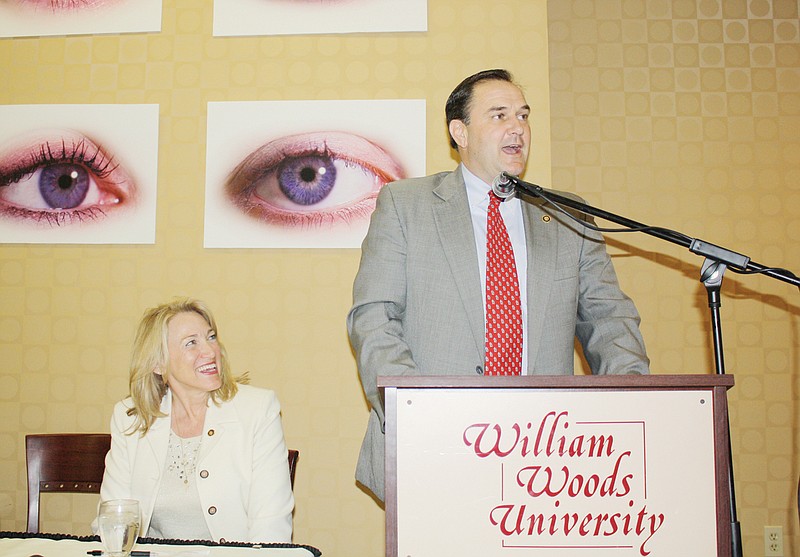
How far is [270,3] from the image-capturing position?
9.54 feet

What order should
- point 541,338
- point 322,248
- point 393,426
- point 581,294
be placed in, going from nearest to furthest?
point 393,426 → point 541,338 → point 581,294 → point 322,248

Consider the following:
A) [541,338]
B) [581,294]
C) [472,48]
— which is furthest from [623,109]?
[541,338]

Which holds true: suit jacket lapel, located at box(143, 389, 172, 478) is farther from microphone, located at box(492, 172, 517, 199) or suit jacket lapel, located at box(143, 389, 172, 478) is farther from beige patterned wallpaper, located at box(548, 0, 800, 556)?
beige patterned wallpaper, located at box(548, 0, 800, 556)

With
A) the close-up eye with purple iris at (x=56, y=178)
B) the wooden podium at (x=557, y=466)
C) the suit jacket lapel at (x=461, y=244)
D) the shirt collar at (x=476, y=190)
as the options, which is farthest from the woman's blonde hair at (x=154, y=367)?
the wooden podium at (x=557, y=466)

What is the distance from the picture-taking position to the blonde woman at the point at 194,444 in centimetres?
220

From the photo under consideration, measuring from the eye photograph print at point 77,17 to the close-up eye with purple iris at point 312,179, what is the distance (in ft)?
2.22

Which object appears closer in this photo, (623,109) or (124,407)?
(124,407)

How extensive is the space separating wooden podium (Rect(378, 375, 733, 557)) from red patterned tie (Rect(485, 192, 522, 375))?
0.79 meters

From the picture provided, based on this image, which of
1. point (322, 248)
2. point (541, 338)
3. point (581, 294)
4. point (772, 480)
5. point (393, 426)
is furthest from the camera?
point (772, 480)

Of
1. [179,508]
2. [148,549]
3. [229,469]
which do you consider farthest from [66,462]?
[148,549]

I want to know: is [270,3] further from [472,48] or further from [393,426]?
[393,426]

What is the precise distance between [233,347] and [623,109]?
2.02 metres

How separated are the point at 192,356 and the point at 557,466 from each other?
4.69 feet

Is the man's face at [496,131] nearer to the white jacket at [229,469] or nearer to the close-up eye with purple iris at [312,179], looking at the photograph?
the close-up eye with purple iris at [312,179]
